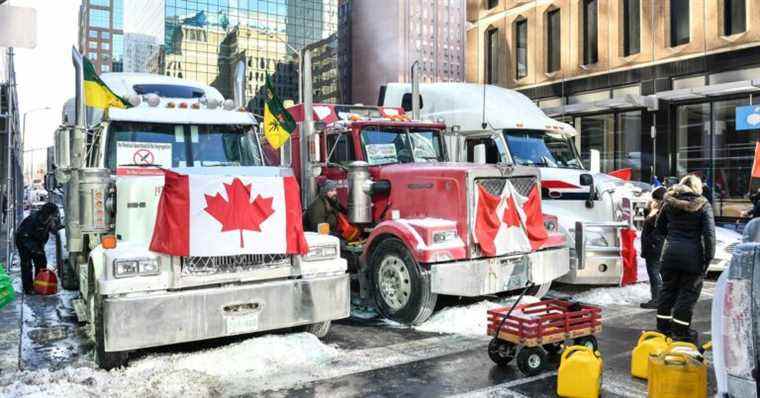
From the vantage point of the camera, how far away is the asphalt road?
18.5 feet

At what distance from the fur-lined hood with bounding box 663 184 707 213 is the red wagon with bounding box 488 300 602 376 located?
1.69 meters

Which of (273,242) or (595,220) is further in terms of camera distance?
(595,220)

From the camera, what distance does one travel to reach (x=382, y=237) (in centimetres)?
845

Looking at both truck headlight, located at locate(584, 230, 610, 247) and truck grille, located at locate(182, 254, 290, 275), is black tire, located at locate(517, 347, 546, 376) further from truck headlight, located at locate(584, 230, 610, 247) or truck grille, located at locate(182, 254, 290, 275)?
truck headlight, located at locate(584, 230, 610, 247)

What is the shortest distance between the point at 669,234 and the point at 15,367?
6.90m

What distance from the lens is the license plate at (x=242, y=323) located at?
624 cm

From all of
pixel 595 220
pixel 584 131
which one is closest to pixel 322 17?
pixel 584 131

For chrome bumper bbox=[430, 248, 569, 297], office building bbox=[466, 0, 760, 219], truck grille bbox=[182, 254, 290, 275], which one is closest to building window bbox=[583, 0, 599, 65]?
office building bbox=[466, 0, 760, 219]

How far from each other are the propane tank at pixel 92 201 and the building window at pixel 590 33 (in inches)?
855

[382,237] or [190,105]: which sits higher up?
[190,105]

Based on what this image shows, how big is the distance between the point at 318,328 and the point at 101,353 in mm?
2260

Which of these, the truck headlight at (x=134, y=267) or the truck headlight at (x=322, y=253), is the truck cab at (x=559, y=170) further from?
the truck headlight at (x=134, y=267)

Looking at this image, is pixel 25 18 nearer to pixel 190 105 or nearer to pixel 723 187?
pixel 190 105

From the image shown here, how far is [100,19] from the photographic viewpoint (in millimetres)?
164375
